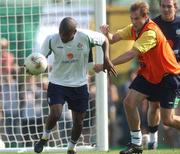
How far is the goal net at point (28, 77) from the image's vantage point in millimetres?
13922

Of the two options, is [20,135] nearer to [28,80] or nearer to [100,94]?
[28,80]

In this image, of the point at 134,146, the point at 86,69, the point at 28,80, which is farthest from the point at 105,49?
the point at 28,80

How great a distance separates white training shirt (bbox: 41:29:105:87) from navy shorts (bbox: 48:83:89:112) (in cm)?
6

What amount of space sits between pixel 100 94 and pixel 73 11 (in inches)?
54.8

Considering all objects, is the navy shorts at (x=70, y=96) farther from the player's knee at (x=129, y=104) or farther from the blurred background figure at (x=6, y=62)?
the blurred background figure at (x=6, y=62)

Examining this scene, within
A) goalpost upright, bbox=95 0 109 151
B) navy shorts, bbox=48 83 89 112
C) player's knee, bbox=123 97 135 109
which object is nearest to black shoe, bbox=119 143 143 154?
player's knee, bbox=123 97 135 109

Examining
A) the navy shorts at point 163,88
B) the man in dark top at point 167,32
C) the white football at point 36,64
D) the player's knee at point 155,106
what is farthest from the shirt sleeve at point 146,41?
the player's knee at point 155,106

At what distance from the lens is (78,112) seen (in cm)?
1201

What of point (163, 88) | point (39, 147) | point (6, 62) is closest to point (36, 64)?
point (39, 147)

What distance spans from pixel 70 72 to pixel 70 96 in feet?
1.03

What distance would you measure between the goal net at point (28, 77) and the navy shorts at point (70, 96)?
1.67m

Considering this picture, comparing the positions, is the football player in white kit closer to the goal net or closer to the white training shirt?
the white training shirt

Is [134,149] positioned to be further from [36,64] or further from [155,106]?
[36,64]

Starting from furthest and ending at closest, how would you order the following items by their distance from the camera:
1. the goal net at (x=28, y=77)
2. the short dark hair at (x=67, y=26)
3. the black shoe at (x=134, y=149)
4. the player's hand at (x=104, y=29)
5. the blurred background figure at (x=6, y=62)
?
the blurred background figure at (x=6, y=62) < the goal net at (x=28, y=77) < the player's hand at (x=104, y=29) < the black shoe at (x=134, y=149) < the short dark hair at (x=67, y=26)
